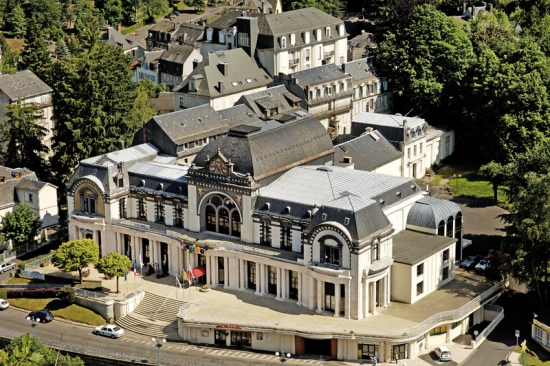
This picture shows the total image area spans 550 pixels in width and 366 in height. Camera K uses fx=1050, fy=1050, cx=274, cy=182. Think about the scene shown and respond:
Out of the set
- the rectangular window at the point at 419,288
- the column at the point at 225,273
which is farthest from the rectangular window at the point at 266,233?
the rectangular window at the point at 419,288

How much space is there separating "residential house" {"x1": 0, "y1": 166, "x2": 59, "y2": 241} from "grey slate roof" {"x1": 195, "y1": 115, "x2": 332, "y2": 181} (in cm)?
2786

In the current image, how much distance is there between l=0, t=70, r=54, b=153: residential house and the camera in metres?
167

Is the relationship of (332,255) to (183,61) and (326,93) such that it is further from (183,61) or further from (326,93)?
(183,61)

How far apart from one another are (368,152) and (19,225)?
4918cm

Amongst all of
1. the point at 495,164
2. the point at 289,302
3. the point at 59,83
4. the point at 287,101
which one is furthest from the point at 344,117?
the point at 289,302

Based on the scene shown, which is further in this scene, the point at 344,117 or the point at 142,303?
the point at 344,117

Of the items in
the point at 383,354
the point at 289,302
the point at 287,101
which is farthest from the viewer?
the point at 287,101

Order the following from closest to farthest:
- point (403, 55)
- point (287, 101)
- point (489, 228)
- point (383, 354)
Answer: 1. point (383, 354)
2. point (489, 228)
3. point (287, 101)
4. point (403, 55)

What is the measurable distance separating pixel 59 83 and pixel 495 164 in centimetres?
7096

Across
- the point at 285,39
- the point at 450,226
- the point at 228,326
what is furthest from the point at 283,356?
the point at 285,39

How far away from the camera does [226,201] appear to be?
126312 millimetres

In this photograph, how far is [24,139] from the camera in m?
156

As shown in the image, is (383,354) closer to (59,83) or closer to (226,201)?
(226,201)

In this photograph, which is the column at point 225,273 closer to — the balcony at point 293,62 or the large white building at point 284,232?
the large white building at point 284,232
